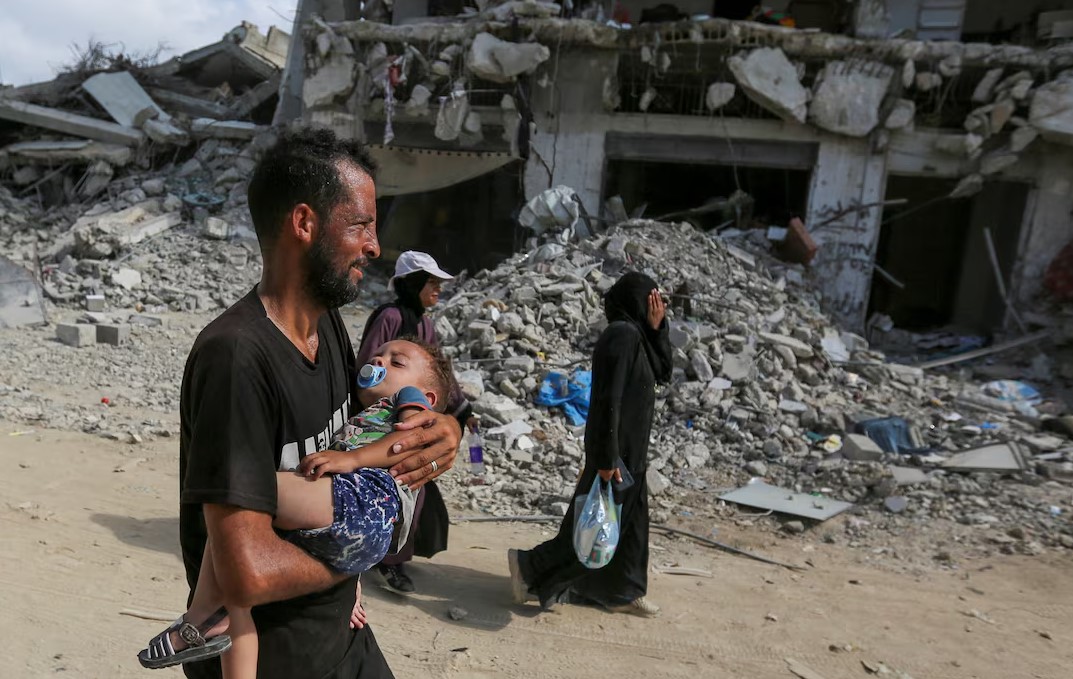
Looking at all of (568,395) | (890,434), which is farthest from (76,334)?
(890,434)

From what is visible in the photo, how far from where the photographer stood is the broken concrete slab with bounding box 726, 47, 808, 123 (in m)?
11.3

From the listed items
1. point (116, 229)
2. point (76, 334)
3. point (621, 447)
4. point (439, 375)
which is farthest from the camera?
point (116, 229)

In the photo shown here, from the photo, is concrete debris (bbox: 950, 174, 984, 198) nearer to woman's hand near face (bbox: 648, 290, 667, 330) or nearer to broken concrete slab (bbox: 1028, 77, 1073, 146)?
broken concrete slab (bbox: 1028, 77, 1073, 146)

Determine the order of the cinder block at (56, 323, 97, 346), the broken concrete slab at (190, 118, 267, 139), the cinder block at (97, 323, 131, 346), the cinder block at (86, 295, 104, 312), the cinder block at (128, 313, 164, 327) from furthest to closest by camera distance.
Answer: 1. the broken concrete slab at (190, 118, 267, 139)
2. the cinder block at (86, 295, 104, 312)
3. the cinder block at (128, 313, 164, 327)
4. the cinder block at (97, 323, 131, 346)
5. the cinder block at (56, 323, 97, 346)

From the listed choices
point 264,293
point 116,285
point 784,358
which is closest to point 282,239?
point 264,293

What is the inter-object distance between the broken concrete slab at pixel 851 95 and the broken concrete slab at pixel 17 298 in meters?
11.1

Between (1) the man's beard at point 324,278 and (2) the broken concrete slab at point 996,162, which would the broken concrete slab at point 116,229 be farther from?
(2) the broken concrete slab at point 996,162

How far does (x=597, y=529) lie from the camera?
355 centimetres

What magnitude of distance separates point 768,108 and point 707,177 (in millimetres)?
4525

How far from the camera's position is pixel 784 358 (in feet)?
26.3

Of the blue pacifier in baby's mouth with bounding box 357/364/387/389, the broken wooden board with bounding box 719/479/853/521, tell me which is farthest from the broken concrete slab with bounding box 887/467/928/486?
the blue pacifier in baby's mouth with bounding box 357/364/387/389

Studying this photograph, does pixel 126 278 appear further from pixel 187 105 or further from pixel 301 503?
pixel 301 503

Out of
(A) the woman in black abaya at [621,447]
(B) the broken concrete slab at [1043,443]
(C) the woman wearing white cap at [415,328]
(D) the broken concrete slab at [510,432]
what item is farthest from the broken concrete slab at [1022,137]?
(C) the woman wearing white cap at [415,328]

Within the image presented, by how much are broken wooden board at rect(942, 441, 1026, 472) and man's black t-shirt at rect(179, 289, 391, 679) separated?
600cm
